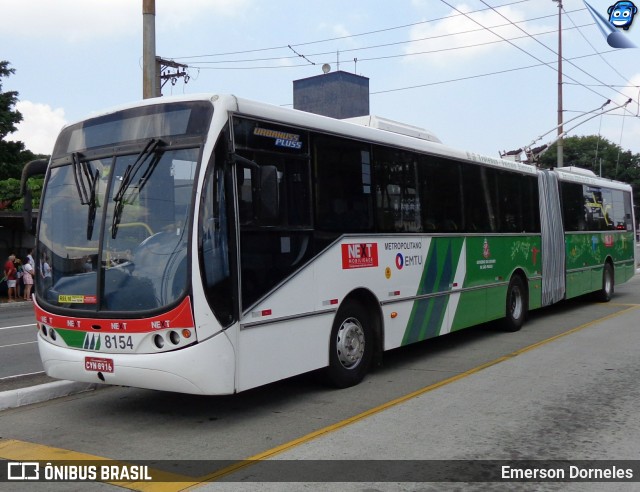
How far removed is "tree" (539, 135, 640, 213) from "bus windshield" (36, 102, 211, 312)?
6793 cm

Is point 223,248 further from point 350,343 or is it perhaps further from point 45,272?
point 350,343

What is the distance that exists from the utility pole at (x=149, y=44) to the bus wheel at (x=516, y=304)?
24.1ft

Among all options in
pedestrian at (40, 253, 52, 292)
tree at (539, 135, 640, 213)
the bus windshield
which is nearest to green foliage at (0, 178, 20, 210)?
pedestrian at (40, 253, 52, 292)

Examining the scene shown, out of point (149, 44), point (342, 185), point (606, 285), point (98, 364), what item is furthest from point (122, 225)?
point (606, 285)

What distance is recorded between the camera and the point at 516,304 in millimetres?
12547

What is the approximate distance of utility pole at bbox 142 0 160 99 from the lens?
11.5 meters

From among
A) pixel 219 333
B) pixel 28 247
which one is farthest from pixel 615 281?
pixel 28 247

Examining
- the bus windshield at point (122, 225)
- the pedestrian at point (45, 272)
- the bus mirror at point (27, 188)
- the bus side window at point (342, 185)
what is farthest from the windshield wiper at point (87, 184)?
the bus side window at point (342, 185)

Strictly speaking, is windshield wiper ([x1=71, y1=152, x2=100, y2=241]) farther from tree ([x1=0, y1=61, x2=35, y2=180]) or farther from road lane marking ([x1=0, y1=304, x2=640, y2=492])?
tree ([x1=0, y1=61, x2=35, y2=180])

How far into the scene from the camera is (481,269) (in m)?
A: 11.1

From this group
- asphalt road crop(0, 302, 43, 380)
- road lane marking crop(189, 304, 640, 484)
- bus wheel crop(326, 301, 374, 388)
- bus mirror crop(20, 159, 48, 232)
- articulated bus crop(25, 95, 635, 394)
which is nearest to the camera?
road lane marking crop(189, 304, 640, 484)

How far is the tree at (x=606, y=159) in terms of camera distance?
68.9 meters

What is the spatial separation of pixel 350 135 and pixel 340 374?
9.31ft

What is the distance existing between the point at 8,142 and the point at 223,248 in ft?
105
